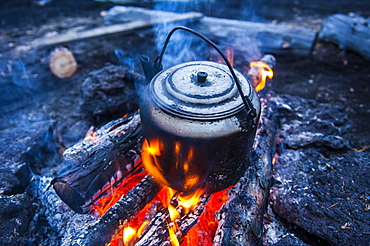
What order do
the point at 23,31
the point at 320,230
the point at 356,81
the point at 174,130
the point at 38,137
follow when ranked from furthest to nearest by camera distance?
the point at 23,31 → the point at 356,81 → the point at 38,137 → the point at 320,230 → the point at 174,130

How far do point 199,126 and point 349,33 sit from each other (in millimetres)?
5618

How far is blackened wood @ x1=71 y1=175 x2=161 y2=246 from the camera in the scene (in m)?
1.83

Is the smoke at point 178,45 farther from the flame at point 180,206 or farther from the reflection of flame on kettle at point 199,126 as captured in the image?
the flame at point 180,206

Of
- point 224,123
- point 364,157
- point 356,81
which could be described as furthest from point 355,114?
point 224,123

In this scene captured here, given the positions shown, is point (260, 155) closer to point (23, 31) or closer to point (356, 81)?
point (356, 81)

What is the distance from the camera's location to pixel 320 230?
2.20 metres

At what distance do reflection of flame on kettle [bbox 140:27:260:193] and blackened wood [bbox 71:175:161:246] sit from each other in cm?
Result: 26

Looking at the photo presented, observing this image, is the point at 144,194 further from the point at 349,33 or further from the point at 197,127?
the point at 349,33

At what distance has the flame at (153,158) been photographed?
1.82 metres

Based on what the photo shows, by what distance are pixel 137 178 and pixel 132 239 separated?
24.1 inches

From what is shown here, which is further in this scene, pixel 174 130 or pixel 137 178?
pixel 137 178

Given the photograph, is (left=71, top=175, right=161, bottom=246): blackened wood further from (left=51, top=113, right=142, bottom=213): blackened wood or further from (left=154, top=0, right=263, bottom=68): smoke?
(left=154, top=0, right=263, bottom=68): smoke

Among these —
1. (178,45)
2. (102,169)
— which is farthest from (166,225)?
(178,45)

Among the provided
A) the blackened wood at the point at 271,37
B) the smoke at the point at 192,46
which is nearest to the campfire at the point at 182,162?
the smoke at the point at 192,46
